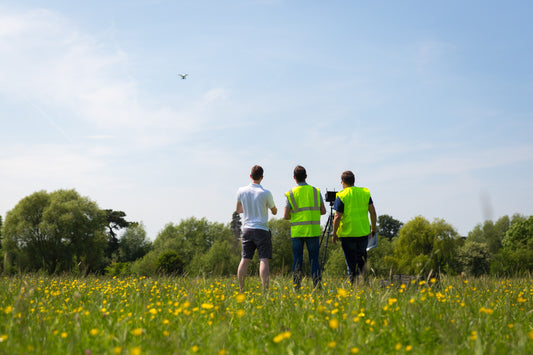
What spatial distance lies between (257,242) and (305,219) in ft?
2.95

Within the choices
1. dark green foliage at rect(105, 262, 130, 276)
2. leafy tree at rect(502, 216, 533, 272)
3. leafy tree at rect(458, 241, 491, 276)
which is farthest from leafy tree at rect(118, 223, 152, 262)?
leafy tree at rect(502, 216, 533, 272)

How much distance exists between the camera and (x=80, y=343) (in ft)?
11.0

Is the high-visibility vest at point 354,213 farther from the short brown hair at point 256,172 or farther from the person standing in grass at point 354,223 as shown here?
the short brown hair at point 256,172

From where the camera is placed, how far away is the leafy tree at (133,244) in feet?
245

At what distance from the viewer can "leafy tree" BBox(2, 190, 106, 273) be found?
47.6 meters

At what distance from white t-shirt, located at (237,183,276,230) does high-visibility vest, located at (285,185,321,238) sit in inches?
18.1

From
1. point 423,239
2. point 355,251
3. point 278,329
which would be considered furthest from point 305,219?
point 423,239

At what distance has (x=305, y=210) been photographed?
7.24 meters

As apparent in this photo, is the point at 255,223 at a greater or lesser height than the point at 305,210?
lesser

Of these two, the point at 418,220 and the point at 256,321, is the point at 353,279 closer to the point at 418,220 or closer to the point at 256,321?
the point at 256,321

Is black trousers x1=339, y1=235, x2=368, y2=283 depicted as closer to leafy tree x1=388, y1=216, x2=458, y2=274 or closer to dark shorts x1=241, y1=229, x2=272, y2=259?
dark shorts x1=241, y1=229, x2=272, y2=259

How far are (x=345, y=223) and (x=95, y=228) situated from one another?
49404 millimetres

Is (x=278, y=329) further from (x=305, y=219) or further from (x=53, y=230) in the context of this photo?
(x=53, y=230)

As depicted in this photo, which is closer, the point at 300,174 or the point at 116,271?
the point at 300,174
